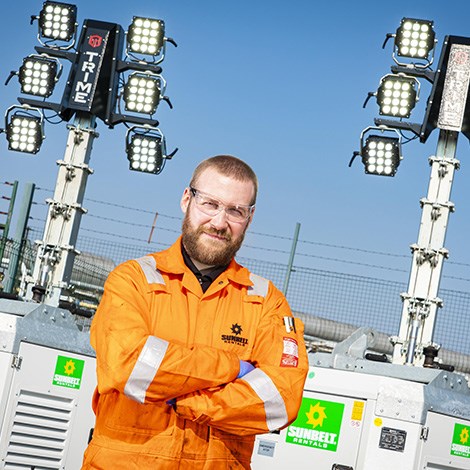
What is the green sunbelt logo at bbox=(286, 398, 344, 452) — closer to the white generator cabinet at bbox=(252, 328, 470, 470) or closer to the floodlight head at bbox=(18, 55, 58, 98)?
the white generator cabinet at bbox=(252, 328, 470, 470)

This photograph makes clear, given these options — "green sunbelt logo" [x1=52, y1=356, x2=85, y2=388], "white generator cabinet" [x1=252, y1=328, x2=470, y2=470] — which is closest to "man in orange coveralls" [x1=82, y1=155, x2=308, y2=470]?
"white generator cabinet" [x1=252, y1=328, x2=470, y2=470]

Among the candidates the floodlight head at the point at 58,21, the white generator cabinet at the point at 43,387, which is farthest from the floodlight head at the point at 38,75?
the white generator cabinet at the point at 43,387

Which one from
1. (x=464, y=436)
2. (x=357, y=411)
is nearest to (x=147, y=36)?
Result: (x=357, y=411)

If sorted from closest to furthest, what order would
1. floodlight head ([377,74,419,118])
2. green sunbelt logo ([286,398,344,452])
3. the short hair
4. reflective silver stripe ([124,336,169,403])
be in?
1. reflective silver stripe ([124,336,169,403])
2. the short hair
3. green sunbelt logo ([286,398,344,452])
4. floodlight head ([377,74,419,118])

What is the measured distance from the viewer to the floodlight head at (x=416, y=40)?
11859 millimetres

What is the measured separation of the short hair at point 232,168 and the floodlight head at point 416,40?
9415 mm

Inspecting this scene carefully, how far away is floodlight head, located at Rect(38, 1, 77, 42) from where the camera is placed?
1305 cm

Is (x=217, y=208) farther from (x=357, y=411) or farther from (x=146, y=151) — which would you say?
(x=146, y=151)

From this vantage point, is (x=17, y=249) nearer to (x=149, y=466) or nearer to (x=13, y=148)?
(x=13, y=148)

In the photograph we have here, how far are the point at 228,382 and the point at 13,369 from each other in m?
4.01

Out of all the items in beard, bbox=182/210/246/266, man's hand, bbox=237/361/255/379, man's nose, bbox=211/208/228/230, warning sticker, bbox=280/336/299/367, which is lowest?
man's hand, bbox=237/361/255/379

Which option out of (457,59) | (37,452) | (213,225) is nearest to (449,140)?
(457,59)

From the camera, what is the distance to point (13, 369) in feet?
21.0

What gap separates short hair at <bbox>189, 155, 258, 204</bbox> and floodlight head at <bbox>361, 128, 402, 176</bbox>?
9.05 meters
